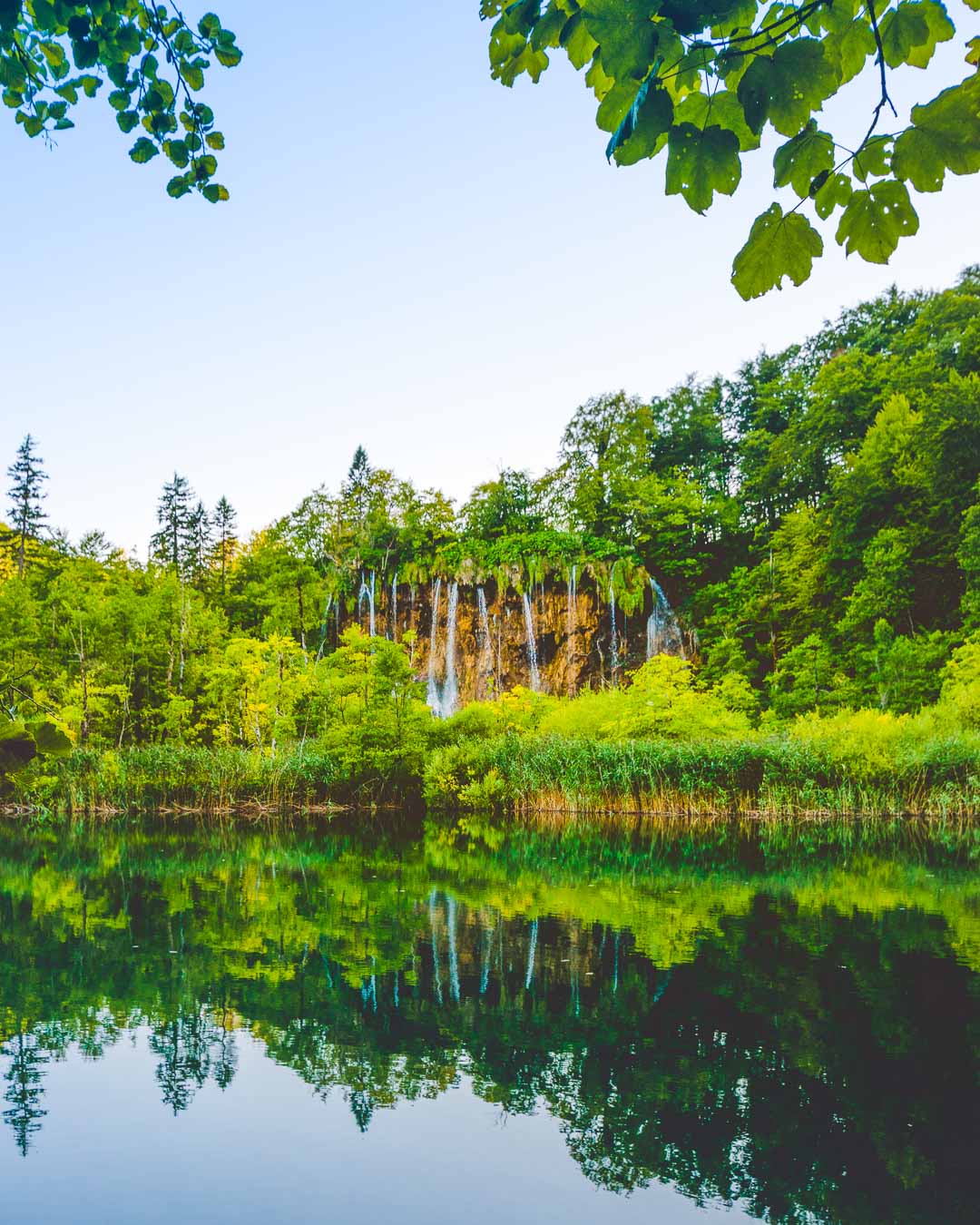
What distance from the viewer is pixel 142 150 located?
192 cm

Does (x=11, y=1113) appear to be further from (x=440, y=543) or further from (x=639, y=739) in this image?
(x=440, y=543)

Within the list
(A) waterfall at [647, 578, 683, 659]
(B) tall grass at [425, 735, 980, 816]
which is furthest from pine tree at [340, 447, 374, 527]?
(B) tall grass at [425, 735, 980, 816]

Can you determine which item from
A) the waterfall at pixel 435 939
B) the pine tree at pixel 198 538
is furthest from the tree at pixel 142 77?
the pine tree at pixel 198 538

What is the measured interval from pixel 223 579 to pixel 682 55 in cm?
4003

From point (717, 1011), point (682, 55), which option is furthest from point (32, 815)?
point (682, 55)

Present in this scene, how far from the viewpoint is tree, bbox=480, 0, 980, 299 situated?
0.96 m

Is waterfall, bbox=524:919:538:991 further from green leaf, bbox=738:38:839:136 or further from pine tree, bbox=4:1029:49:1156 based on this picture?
green leaf, bbox=738:38:839:136

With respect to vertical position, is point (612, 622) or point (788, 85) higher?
point (612, 622)

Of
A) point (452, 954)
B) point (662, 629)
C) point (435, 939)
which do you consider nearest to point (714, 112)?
point (452, 954)

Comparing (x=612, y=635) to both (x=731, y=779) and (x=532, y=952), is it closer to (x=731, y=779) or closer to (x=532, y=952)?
(x=731, y=779)

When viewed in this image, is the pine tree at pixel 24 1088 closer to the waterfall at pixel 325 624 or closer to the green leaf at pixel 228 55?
the green leaf at pixel 228 55

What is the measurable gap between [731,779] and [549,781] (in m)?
3.64

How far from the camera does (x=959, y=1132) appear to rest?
3492mm

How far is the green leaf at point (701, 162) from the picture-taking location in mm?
1056
